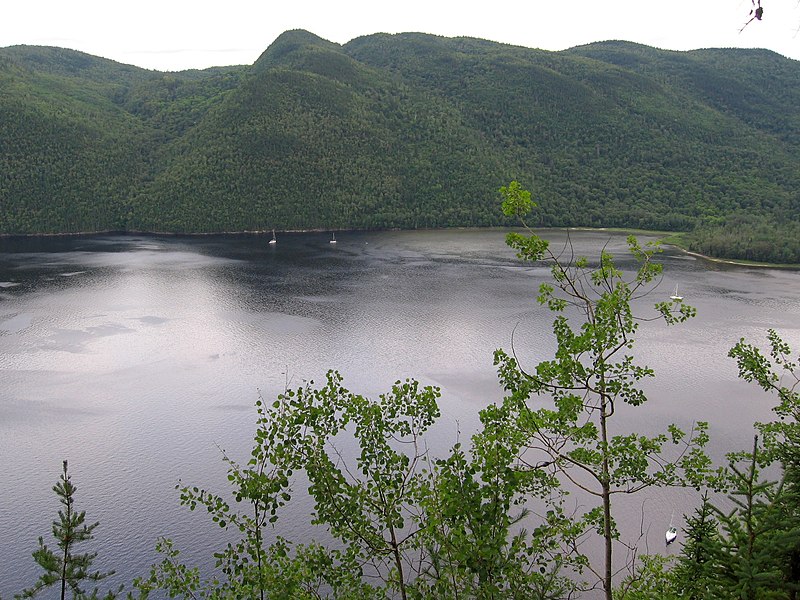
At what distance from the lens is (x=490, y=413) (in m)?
6.75

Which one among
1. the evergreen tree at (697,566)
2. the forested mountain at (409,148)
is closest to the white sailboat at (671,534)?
the evergreen tree at (697,566)

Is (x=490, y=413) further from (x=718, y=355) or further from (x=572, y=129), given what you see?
(x=572, y=129)

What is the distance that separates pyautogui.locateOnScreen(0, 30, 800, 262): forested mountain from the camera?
9856cm

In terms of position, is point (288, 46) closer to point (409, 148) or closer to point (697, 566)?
point (409, 148)

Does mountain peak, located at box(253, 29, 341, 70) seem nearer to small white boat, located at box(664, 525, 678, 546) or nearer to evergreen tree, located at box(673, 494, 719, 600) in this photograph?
small white boat, located at box(664, 525, 678, 546)

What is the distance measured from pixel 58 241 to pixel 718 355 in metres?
85.0

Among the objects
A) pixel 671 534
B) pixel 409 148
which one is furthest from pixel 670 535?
pixel 409 148

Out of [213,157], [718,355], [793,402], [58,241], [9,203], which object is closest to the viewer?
[793,402]

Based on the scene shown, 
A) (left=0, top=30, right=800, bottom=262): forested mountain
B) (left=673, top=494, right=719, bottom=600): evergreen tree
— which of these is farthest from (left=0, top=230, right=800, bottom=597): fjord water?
(left=0, top=30, right=800, bottom=262): forested mountain

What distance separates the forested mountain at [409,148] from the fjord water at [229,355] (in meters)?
29.7

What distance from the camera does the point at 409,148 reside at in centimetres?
11856

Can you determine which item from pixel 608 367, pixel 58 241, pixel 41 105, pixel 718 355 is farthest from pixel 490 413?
pixel 41 105

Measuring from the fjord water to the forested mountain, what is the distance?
2970 cm

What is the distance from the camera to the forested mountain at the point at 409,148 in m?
98.6
